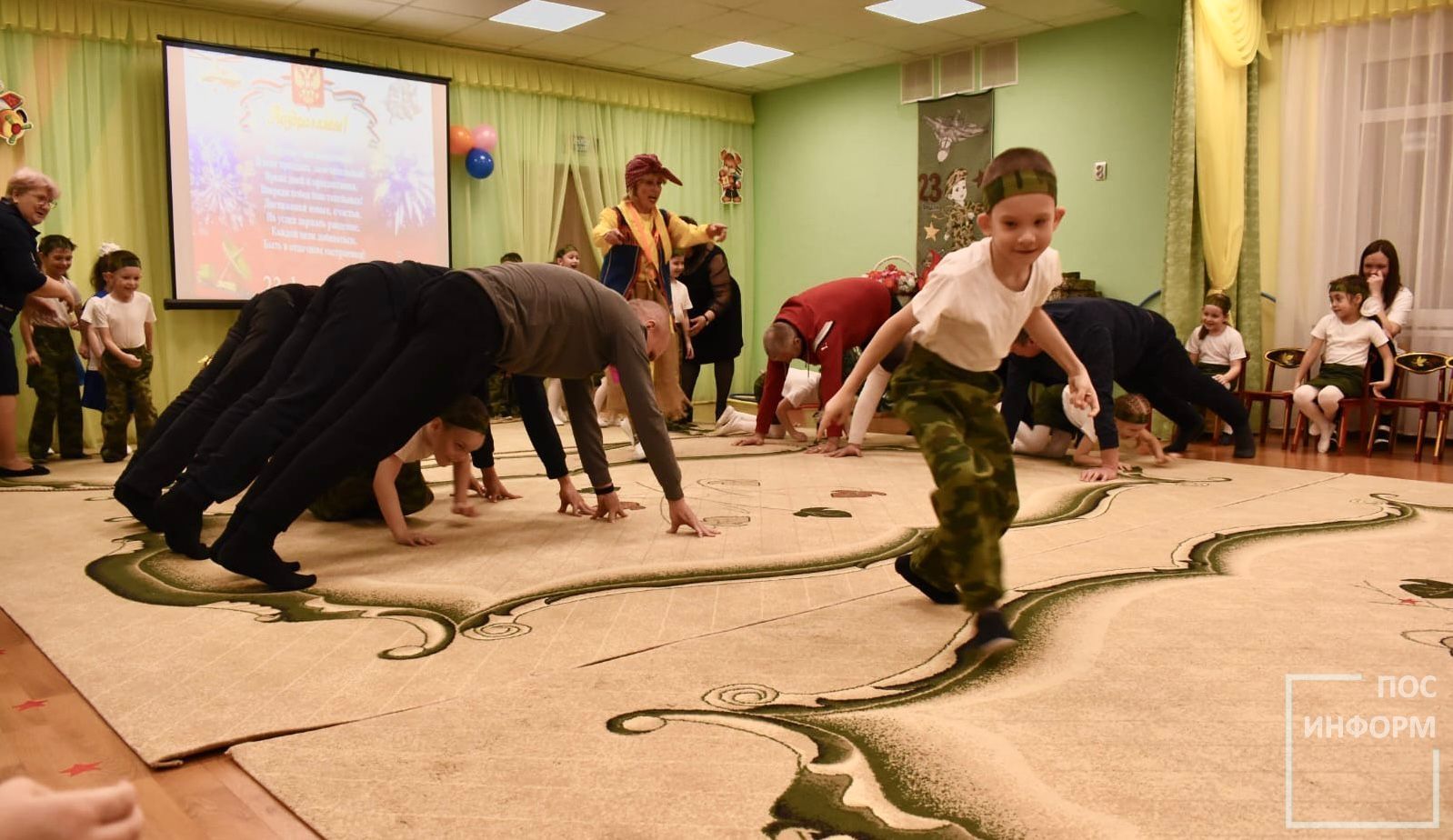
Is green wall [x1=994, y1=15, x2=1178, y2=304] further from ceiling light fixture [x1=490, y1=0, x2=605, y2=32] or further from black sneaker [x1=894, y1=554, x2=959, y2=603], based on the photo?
black sneaker [x1=894, y1=554, x2=959, y2=603]

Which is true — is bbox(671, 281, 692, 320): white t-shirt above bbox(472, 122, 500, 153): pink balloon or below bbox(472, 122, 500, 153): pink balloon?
below

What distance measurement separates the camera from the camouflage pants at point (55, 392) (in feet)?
17.9

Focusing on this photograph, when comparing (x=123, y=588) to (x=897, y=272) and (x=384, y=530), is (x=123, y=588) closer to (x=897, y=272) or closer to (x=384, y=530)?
(x=384, y=530)

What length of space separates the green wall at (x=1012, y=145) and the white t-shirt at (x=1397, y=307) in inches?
58.7

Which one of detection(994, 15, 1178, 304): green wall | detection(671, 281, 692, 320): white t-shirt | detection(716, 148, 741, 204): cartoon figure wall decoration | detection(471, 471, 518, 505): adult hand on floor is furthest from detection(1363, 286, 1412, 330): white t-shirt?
detection(716, 148, 741, 204): cartoon figure wall decoration

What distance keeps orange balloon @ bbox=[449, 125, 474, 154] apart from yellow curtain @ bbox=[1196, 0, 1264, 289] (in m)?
5.14

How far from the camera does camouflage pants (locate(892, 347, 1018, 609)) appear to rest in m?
2.04

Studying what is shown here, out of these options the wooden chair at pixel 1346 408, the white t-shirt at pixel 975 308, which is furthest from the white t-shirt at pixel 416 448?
the wooden chair at pixel 1346 408

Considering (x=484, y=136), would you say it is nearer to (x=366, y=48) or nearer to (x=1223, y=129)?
(x=366, y=48)

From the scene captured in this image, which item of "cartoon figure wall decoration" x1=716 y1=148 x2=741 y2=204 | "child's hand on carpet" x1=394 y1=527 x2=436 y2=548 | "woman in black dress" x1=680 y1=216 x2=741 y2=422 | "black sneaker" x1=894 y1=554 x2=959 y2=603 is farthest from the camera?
"cartoon figure wall decoration" x1=716 y1=148 x2=741 y2=204

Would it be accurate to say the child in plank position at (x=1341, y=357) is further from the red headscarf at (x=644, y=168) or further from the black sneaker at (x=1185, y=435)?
the red headscarf at (x=644, y=168)

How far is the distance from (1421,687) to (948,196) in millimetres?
6759

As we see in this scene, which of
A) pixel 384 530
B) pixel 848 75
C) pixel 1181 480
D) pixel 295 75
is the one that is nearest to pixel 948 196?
pixel 848 75

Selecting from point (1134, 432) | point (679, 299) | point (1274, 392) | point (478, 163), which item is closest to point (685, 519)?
point (1134, 432)
